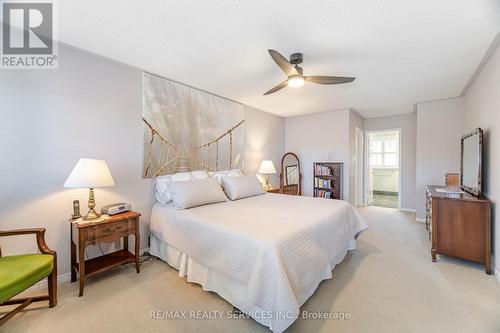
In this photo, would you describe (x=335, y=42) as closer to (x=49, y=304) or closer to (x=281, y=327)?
(x=281, y=327)

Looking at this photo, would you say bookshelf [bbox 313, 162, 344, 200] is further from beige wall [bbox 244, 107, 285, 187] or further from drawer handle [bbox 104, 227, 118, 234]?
drawer handle [bbox 104, 227, 118, 234]

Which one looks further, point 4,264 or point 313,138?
point 313,138

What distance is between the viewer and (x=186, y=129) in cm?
322

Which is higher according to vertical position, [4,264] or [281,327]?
[4,264]

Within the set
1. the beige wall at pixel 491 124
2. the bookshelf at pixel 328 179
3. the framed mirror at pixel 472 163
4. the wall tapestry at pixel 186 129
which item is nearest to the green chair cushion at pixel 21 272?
the wall tapestry at pixel 186 129

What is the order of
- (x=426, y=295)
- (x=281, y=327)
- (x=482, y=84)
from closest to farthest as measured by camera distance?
(x=281, y=327) < (x=426, y=295) < (x=482, y=84)

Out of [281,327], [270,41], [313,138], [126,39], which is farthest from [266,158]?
[281,327]

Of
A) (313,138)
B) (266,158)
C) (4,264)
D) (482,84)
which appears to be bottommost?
(4,264)

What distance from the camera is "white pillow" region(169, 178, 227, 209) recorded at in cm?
252

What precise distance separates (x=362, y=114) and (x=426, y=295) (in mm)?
4336

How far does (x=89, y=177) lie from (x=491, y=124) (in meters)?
4.31

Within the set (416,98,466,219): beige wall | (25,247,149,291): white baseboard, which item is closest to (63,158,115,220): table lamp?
(25,247,149,291): white baseboard

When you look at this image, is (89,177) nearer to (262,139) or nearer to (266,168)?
(266,168)

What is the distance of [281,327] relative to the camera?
140 cm
